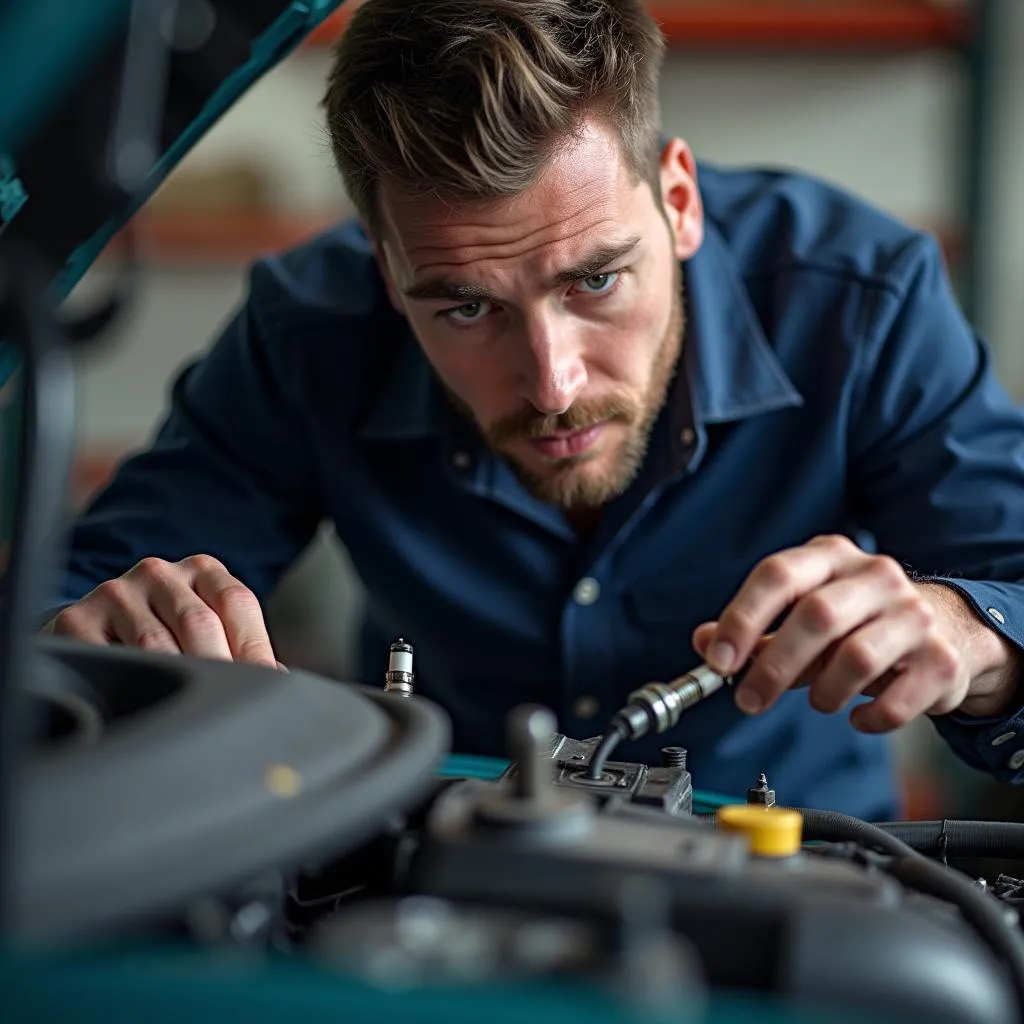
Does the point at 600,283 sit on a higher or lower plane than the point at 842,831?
higher

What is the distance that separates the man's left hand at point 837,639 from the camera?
89 centimetres

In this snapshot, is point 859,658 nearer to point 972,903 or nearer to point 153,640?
point 972,903

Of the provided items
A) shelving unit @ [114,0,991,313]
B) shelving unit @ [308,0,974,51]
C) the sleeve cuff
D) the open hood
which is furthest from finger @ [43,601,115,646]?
shelving unit @ [308,0,974,51]

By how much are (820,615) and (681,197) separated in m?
0.70

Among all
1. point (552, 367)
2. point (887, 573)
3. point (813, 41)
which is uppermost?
point (813, 41)

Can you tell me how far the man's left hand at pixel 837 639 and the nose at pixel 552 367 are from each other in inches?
13.2

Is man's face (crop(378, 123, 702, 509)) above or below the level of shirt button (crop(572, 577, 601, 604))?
above

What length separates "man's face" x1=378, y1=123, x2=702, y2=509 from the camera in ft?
3.89

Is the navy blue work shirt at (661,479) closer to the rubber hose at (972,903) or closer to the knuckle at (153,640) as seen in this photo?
the knuckle at (153,640)

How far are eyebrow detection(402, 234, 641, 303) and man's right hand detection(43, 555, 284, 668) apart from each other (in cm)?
33

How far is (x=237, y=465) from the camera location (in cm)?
165

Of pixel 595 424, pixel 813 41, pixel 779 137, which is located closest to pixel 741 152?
pixel 779 137

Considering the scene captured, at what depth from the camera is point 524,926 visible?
1.70ft

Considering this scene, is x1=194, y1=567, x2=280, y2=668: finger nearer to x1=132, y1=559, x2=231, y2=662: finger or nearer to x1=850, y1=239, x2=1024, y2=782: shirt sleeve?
x1=132, y1=559, x2=231, y2=662: finger
